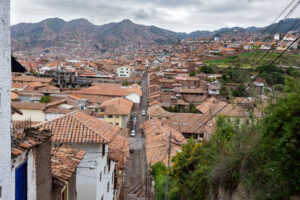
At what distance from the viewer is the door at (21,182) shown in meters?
5.09

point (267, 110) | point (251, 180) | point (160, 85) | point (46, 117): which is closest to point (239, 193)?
point (251, 180)

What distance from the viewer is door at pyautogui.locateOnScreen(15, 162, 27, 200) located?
509 cm

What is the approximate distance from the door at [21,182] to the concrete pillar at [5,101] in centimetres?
53

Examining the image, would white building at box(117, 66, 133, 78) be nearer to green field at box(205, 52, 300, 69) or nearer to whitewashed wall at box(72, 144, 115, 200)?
green field at box(205, 52, 300, 69)

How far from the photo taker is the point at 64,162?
7562 millimetres

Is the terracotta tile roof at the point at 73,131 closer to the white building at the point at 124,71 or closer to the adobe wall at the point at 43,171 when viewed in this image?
the adobe wall at the point at 43,171

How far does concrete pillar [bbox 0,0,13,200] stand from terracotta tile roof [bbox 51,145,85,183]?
2275 mm

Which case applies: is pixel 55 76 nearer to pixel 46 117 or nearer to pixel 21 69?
pixel 46 117

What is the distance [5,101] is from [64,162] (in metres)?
3.61

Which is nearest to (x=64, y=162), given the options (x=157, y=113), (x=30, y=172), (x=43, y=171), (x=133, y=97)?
(x=43, y=171)

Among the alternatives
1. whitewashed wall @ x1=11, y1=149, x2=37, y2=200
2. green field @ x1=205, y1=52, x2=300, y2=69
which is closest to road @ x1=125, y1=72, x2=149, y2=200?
green field @ x1=205, y1=52, x2=300, y2=69

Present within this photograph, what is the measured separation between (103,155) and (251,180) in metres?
6.68

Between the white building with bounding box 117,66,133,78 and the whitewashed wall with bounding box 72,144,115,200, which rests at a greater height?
the white building with bounding box 117,66,133,78

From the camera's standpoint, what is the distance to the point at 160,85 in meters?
63.0
